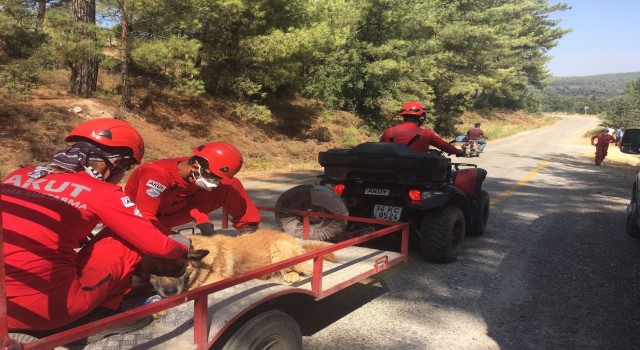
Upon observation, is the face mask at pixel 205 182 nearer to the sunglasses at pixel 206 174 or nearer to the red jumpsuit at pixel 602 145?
the sunglasses at pixel 206 174

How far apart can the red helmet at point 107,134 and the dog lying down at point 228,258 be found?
80 cm

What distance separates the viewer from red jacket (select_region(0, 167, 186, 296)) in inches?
82.9

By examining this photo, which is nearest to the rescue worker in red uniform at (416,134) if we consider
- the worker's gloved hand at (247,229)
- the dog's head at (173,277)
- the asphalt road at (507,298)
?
the asphalt road at (507,298)

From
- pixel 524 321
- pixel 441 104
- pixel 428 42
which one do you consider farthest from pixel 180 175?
pixel 441 104

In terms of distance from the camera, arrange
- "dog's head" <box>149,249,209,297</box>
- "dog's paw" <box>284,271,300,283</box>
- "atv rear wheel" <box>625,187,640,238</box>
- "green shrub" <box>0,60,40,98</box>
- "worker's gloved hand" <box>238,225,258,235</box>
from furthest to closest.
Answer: "green shrub" <box>0,60,40,98</box> < "atv rear wheel" <box>625,187,640,238</box> < "worker's gloved hand" <box>238,225,258,235</box> < "dog's paw" <box>284,271,300,283</box> < "dog's head" <box>149,249,209,297</box>

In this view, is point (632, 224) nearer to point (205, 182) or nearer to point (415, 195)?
point (415, 195)

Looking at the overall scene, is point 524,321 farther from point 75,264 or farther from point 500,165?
point 500,165

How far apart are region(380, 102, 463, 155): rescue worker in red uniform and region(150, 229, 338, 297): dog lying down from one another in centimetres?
317

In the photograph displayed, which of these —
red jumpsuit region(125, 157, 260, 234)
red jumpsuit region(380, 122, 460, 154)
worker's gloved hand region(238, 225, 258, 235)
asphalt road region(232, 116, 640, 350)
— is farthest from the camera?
red jumpsuit region(380, 122, 460, 154)

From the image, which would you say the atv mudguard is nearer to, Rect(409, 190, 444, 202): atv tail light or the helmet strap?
Rect(409, 190, 444, 202): atv tail light

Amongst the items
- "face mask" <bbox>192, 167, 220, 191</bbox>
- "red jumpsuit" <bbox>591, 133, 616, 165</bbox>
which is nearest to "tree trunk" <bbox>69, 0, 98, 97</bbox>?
"face mask" <bbox>192, 167, 220, 191</bbox>

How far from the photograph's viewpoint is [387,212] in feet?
18.9

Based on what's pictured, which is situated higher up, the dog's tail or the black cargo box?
the black cargo box

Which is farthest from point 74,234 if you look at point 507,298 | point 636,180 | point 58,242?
point 636,180
